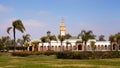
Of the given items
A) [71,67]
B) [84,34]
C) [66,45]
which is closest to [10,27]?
[84,34]

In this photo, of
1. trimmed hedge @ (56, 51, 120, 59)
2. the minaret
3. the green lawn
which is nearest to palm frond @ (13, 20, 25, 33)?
trimmed hedge @ (56, 51, 120, 59)

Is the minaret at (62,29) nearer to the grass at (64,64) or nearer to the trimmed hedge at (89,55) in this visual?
the trimmed hedge at (89,55)

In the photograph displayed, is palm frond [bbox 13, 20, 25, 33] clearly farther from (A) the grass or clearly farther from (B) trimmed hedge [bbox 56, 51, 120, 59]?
(A) the grass

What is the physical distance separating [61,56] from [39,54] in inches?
516

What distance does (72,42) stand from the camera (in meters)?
117

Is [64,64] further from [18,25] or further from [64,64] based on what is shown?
[18,25]

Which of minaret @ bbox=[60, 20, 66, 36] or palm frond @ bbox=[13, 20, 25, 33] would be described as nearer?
palm frond @ bbox=[13, 20, 25, 33]

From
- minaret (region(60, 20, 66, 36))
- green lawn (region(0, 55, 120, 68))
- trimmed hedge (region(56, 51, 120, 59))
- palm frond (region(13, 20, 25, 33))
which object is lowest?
green lawn (region(0, 55, 120, 68))

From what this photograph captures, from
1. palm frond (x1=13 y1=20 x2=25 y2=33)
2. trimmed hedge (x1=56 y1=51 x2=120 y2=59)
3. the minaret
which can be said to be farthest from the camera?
the minaret

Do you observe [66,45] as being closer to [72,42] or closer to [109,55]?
[72,42]

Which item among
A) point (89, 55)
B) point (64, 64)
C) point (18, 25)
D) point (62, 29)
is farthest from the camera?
point (62, 29)

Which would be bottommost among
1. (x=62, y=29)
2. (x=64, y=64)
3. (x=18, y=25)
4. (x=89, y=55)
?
(x=64, y=64)

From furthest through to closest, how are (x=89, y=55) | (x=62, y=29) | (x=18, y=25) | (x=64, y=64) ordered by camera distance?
1. (x=62, y=29)
2. (x=18, y=25)
3. (x=89, y=55)
4. (x=64, y=64)

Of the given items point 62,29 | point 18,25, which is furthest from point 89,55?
point 62,29
